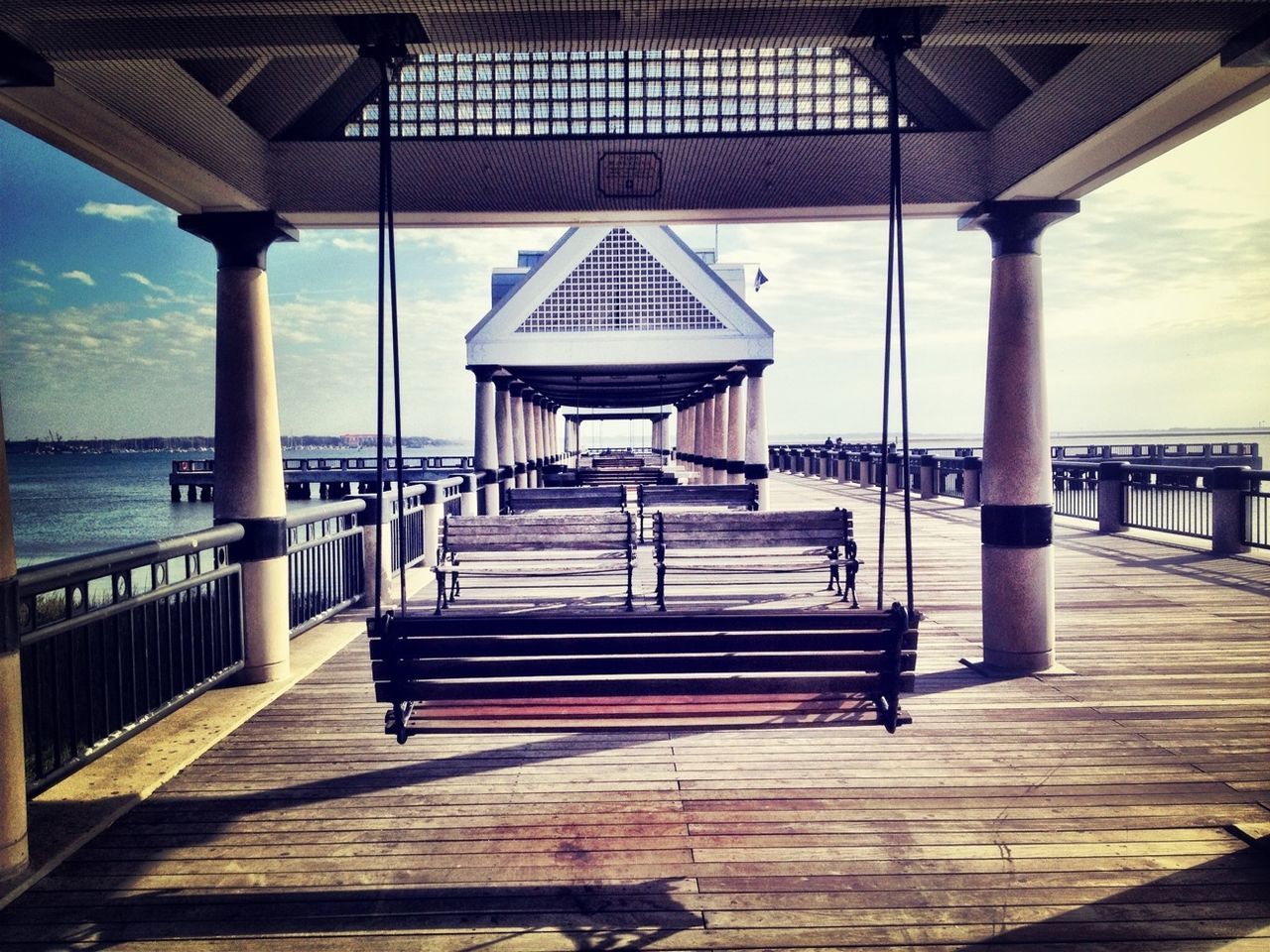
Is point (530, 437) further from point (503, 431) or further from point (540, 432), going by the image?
point (503, 431)

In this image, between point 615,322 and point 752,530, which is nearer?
point 752,530

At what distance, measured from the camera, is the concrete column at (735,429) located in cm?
1956

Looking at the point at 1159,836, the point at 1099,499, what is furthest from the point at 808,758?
the point at 1099,499

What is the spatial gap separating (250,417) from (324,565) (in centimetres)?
283

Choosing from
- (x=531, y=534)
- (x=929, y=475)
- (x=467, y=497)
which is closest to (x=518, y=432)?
(x=467, y=497)

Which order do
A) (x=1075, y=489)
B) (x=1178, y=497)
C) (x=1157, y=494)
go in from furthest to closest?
(x=1075, y=489)
(x=1157, y=494)
(x=1178, y=497)

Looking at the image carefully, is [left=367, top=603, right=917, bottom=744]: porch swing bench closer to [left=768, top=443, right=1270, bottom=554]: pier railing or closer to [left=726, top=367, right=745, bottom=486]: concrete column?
[left=768, top=443, right=1270, bottom=554]: pier railing

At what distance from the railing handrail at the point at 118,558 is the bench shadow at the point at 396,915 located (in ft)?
5.38

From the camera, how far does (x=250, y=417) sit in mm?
6332

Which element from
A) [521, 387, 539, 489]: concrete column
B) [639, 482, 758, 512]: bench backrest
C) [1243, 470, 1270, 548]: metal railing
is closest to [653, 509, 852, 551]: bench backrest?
[639, 482, 758, 512]: bench backrest

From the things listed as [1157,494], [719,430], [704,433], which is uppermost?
[704,433]

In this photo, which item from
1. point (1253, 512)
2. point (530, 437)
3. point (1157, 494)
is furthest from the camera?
point (530, 437)

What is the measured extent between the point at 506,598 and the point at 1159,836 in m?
5.91

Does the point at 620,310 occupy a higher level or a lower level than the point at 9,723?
higher
